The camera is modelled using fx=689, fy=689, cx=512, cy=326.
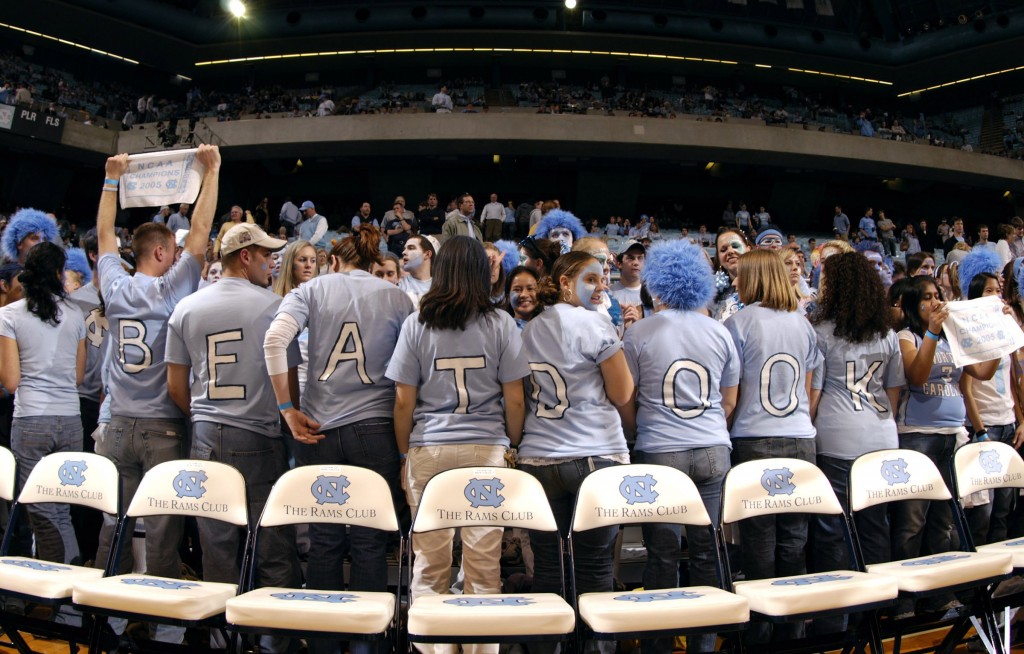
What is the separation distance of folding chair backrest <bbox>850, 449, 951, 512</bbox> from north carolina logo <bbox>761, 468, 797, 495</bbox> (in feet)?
0.96

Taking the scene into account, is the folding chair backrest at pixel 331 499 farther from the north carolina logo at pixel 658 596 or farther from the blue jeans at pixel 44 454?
the blue jeans at pixel 44 454

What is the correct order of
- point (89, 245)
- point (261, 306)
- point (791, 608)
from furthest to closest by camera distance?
point (89, 245) < point (261, 306) < point (791, 608)

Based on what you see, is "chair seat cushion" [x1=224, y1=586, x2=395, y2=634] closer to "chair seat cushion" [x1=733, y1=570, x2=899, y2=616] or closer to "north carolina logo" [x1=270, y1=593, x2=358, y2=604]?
"north carolina logo" [x1=270, y1=593, x2=358, y2=604]

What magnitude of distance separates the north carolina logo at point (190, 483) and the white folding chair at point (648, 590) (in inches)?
54.7

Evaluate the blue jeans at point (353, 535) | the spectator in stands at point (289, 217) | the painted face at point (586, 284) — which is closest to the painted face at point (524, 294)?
the painted face at point (586, 284)

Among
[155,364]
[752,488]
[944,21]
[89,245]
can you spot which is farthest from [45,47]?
[944,21]

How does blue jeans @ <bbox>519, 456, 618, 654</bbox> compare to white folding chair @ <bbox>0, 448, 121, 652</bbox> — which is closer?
white folding chair @ <bbox>0, 448, 121, 652</bbox>

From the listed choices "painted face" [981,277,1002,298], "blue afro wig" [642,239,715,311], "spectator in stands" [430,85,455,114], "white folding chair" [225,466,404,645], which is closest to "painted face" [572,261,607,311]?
"blue afro wig" [642,239,715,311]

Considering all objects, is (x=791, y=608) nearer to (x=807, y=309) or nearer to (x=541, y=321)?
(x=541, y=321)

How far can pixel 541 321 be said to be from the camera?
108 inches

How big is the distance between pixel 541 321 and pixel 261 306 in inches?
45.1

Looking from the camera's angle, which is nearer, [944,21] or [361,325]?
[361,325]

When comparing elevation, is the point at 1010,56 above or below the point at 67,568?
above

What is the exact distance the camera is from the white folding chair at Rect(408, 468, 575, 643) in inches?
81.0
